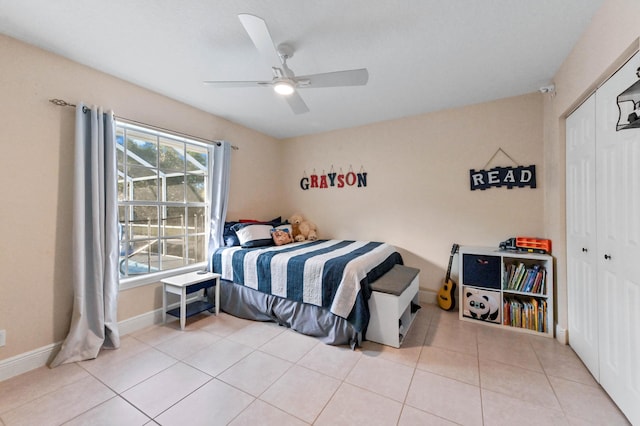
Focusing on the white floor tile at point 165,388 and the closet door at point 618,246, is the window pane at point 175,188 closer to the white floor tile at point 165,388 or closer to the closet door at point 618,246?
the white floor tile at point 165,388

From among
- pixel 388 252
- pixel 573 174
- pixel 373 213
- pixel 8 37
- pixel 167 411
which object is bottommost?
pixel 167 411

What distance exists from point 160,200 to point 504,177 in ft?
12.7

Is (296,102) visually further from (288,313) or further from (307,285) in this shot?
(288,313)

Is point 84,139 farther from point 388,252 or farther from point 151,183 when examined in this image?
point 388,252

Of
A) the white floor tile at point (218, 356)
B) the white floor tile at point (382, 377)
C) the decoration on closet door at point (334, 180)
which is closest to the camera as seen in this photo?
the white floor tile at point (382, 377)

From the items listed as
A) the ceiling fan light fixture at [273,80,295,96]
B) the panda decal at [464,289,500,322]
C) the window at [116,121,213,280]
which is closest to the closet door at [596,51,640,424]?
the panda decal at [464,289,500,322]

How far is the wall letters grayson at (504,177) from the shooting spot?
8.83ft

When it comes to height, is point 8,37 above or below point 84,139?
above

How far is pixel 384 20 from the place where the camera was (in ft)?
5.43

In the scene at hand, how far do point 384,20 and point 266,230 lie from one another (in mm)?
2583

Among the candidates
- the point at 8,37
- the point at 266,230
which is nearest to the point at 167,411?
the point at 266,230

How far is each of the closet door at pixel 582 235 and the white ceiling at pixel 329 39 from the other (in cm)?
64

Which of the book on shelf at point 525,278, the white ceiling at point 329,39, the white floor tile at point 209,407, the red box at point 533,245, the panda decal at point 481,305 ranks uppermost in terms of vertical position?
the white ceiling at point 329,39

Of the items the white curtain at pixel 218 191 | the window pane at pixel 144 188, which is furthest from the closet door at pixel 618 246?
the window pane at pixel 144 188
